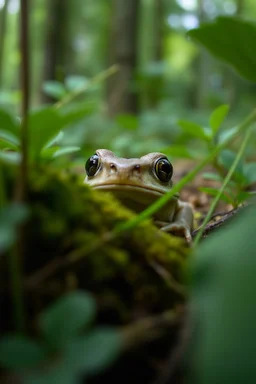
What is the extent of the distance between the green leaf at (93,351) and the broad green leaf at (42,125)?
482mm

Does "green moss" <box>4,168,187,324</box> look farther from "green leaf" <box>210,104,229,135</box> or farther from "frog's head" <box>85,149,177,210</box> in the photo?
"green leaf" <box>210,104,229,135</box>

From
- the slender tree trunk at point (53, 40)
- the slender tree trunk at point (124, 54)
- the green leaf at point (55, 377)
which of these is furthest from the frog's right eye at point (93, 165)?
the slender tree trunk at point (53, 40)

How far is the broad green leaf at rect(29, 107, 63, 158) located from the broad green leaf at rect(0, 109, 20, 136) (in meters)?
0.04

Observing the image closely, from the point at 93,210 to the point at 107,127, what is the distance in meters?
5.21

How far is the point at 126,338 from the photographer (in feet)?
2.68

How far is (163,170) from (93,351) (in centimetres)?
131

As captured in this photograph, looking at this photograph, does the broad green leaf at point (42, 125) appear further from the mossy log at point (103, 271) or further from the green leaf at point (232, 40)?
the green leaf at point (232, 40)

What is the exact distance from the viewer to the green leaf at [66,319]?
708 mm

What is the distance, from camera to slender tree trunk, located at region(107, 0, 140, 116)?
267 inches

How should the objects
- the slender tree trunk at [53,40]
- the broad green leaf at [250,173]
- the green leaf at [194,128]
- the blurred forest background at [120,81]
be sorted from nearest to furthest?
the broad green leaf at [250,173]
the green leaf at [194,128]
the blurred forest background at [120,81]
the slender tree trunk at [53,40]

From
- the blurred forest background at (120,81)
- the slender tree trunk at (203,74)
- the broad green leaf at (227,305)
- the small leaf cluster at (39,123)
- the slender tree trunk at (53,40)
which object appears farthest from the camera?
the slender tree trunk at (203,74)

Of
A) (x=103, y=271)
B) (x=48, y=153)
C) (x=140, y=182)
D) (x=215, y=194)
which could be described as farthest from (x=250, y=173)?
(x=103, y=271)

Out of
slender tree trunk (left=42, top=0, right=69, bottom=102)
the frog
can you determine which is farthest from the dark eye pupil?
slender tree trunk (left=42, top=0, right=69, bottom=102)

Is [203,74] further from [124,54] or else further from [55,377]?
[55,377]
